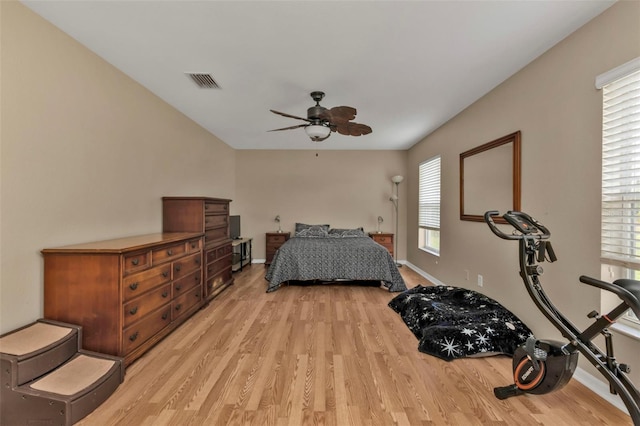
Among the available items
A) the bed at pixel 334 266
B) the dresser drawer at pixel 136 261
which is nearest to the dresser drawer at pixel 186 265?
the dresser drawer at pixel 136 261

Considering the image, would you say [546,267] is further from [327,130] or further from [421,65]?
[327,130]

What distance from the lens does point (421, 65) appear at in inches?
99.5

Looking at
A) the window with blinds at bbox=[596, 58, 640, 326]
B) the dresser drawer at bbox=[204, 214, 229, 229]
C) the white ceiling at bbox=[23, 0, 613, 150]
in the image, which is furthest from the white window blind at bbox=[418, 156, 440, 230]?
the dresser drawer at bbox=[204, 214, 229, 229]

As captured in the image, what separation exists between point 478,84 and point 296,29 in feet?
6.77

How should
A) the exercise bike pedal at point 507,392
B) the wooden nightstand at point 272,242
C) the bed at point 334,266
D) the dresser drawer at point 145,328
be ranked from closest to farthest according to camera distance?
the exercise bike pedal at point 507,392
the dresser drawer at point 145,328
the bed at point 334,266
the wooden nightstand at point 272,242

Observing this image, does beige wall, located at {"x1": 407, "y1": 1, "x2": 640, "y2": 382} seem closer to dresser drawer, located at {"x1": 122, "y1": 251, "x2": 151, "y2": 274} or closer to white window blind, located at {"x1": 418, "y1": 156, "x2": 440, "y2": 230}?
white window blind, located at {"x1": 418, "y1": 156, "x2": 440, "y2": 230}

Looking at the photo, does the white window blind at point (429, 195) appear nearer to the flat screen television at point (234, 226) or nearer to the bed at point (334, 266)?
the bed at point (334, 266)

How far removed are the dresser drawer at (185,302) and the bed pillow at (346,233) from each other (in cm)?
295

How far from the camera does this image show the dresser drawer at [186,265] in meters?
2.75

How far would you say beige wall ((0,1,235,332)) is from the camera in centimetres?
177

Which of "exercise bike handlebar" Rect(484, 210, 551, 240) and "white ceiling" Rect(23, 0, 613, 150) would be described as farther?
"white ceiling" Rect(23, 0, 613, 150)

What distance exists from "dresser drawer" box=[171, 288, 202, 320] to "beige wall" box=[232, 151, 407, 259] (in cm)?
305

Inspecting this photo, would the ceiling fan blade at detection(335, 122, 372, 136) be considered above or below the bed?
above

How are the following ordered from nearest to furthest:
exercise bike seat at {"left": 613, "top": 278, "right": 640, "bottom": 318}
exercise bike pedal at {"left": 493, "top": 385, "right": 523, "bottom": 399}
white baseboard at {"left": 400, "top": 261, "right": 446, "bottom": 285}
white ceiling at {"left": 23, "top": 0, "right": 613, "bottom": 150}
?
exercise bike seat at {"left": 613, "top": 278, "right": 640, "bottom": 318}, exercise bike pedal at {"left": 493, "top": 385, "right": 523, "bottom": 399}, white ceiling at {"left": 23, "top": 0, "right": 613, "bottom": 150}, white baseboard at {"left": 400, "top": 261, "right": 446, "bottom": 285}
